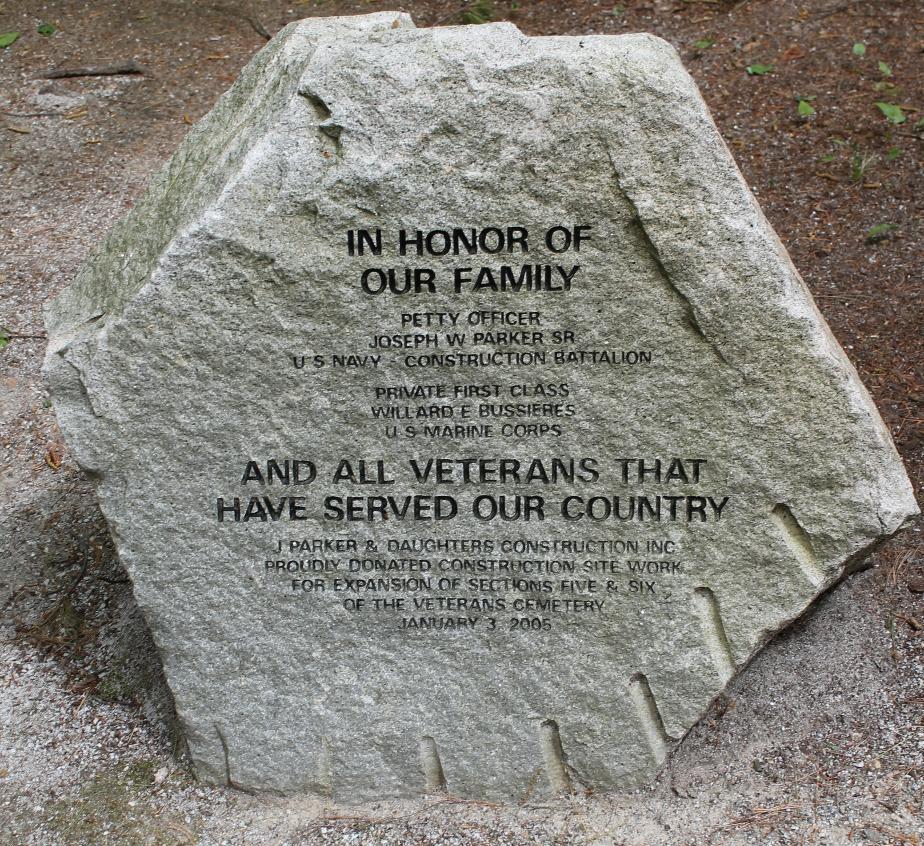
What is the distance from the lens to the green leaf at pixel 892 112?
218 inches

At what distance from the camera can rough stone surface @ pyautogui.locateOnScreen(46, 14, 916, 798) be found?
100 inches

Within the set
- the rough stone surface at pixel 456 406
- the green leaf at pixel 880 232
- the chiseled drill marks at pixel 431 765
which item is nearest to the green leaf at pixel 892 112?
the green leaf at pixel 880 232

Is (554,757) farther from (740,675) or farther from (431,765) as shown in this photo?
(740,675)

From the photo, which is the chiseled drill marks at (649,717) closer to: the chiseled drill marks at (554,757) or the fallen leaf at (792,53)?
the chiseled drill marks at (554,757)

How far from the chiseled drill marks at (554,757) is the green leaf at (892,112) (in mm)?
3958

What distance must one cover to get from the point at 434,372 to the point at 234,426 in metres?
0.53

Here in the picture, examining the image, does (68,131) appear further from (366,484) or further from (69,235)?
(366,484)

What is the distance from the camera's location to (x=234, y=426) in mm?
2779

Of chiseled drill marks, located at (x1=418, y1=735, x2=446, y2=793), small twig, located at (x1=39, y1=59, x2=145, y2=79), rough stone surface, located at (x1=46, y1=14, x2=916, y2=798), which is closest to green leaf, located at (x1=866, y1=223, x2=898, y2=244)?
rough stone surface, located at (x1=46, y1=14, x2=916, y2=798)

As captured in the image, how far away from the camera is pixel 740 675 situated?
11.5 feet

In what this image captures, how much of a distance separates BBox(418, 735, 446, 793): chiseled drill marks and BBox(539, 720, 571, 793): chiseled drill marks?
0.30 m

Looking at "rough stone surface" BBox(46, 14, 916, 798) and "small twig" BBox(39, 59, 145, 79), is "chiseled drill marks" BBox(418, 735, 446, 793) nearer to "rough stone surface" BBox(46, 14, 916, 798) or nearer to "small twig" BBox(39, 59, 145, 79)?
"rough stone surface" BBox(46, 14, 916, 798)

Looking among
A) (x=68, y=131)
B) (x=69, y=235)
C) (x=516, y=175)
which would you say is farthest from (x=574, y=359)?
(x=68, y=131)

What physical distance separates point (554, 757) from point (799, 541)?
0.93 meters
